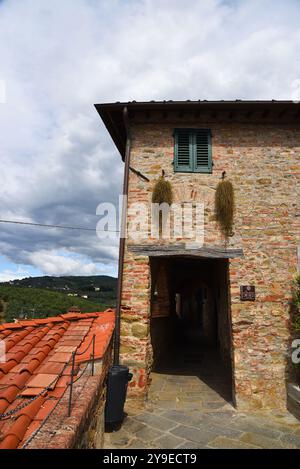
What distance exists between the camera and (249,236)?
6.18 meters

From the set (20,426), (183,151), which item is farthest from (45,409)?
(183,151)

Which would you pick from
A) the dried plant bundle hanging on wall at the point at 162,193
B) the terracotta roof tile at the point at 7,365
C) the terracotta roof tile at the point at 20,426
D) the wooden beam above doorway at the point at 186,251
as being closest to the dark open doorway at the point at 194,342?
the wooden beam above doorway at the point at 186,251

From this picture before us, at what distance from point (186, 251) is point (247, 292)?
159 cm

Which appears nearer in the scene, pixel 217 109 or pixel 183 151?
pixel 217 109

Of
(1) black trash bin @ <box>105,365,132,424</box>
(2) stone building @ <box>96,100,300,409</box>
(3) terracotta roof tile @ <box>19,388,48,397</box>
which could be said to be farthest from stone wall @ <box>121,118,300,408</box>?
(3) terracotta roof tile @ <box>19,388,48,397</box>

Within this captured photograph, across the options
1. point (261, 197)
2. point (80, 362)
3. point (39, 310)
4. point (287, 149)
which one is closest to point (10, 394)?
point (80, 362)

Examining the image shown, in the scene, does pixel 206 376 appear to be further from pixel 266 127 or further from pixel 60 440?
pixel 266 127

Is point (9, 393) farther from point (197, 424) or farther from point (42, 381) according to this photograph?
point (197, 424)

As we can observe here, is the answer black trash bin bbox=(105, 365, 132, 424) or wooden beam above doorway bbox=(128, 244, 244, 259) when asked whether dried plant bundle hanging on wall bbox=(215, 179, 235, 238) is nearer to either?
wooden beam above doorway bbox=(128, 244, 244, 259)

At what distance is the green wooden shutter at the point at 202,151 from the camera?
661cm

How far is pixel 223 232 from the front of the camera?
620 centimetres

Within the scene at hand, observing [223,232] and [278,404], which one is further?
[223,232]

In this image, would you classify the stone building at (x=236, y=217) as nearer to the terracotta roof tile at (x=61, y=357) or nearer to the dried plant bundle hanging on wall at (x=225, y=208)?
the dried plant bundle hanging on wall at (x=225, y=208)
